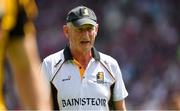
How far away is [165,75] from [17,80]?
35.7 feet

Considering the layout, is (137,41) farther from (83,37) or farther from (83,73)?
(83,37)

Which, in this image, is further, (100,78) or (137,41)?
(137,41)

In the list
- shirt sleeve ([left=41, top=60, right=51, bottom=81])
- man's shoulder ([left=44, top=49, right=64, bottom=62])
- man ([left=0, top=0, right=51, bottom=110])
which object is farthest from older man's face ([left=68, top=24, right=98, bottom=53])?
man ([left=0, top=0, right=51, bottom=110])

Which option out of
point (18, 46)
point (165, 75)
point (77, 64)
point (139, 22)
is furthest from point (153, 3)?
point (18, 46)

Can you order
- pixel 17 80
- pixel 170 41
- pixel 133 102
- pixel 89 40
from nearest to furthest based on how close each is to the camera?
A: pixel 17 80
pixel 89 40
pixel 133 102
pixel 170 41

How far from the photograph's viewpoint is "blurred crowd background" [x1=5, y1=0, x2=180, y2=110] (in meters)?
13.4

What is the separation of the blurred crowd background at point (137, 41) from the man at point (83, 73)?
20.9 ft

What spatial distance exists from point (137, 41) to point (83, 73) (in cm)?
Answer: 865

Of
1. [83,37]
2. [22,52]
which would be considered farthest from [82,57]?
[22,52]

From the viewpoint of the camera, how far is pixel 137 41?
14.9 metres

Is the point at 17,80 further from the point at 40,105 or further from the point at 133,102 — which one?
the point at 133,102

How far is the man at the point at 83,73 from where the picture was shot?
6156mm

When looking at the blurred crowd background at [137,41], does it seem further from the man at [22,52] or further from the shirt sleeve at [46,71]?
the man at [22,52]

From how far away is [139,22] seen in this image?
1538 cm
